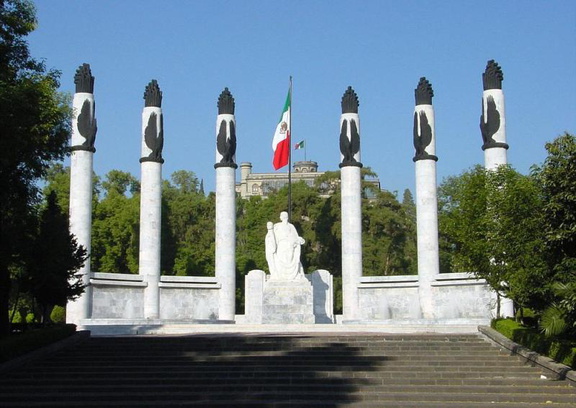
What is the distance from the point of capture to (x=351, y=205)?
127ft

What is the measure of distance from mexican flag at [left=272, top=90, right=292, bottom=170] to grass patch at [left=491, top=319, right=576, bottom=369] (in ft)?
59.9

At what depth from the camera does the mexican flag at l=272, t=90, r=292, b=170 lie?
40.1 m

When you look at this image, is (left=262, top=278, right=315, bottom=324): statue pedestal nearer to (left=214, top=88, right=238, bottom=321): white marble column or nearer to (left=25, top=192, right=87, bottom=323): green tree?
(left=214, top=88, right=238, bottom=321): white marble column

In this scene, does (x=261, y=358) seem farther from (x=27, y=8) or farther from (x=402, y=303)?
(x=402, y=303)

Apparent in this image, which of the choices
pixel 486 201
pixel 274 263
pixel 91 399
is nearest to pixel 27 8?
pixel 91 399

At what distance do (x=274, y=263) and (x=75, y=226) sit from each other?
9.17m

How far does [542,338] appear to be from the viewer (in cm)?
2022

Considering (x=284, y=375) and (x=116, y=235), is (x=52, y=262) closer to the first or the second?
(x=284, y=375)

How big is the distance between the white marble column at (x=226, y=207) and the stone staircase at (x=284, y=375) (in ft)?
50.3

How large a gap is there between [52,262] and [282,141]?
→ 17767 millimetres

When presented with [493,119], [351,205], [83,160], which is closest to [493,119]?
[493,119]

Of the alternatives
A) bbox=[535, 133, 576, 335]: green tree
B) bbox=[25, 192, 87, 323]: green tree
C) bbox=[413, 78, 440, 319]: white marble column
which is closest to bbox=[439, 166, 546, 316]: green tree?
bbox=[535, 133, 576, 335]: green tree

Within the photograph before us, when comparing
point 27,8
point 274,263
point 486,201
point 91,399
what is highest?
point 27,8

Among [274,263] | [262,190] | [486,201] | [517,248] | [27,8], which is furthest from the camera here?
[262,190]
